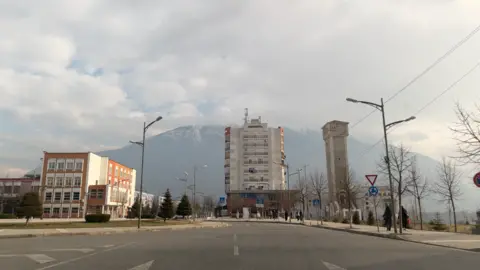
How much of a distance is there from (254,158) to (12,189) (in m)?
80.4

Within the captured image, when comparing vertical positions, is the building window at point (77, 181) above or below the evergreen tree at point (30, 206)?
above

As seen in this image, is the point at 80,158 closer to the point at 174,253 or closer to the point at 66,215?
the point at 66,215

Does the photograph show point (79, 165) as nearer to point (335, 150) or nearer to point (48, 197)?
point (48, 197)

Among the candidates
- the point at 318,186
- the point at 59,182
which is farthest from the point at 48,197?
the point at 318,186

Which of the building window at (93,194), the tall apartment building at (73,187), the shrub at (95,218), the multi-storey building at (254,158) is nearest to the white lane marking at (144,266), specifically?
the shrub at (95,218)

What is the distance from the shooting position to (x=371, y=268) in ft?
32.6

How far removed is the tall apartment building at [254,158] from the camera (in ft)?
488

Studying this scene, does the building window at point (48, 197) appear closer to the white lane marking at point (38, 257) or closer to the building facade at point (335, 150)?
the building facade at point (335, 150)

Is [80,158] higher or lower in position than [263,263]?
higher

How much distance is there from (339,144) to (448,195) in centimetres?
8378

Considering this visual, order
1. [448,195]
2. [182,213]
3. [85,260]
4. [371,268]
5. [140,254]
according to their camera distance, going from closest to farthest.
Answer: [371,268], [85,260], [140,254], [448,195], [182,213]

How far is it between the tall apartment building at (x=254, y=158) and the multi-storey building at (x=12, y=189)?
67.6m

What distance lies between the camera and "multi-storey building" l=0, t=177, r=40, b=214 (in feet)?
319

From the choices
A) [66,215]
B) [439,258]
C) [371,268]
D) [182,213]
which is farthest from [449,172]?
[66,215]
